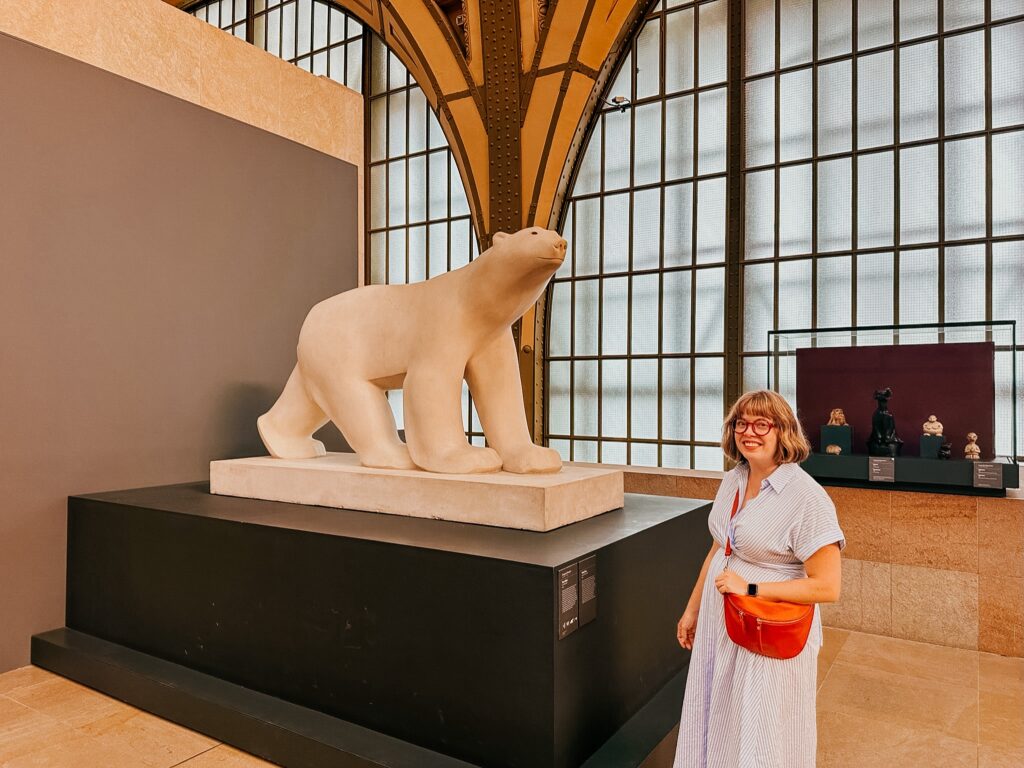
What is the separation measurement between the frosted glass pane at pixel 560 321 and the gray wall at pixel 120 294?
2493 mm

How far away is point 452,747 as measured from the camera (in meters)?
2.24

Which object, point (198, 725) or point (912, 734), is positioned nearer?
point (198, 725)

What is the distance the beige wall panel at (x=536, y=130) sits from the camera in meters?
6.35

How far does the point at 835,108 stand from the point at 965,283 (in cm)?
157

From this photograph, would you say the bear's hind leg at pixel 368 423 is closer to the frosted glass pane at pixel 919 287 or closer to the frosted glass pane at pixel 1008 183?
the frosted glass pane at pixel 919 287

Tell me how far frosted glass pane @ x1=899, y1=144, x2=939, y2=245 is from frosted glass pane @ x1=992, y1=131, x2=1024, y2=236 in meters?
0.33

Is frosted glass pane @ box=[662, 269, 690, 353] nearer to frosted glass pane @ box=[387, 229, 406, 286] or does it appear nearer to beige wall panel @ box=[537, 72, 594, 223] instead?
beige wall panel @ box=[537, 72, 594, 223]

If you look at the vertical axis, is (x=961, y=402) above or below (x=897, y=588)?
above

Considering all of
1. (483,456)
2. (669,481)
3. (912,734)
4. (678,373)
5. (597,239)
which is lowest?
(912,734)

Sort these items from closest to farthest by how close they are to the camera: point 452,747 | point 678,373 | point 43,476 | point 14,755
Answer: point 452,747
point 14,755
point 43,476
point 678,373

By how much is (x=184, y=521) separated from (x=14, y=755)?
953 millimetres

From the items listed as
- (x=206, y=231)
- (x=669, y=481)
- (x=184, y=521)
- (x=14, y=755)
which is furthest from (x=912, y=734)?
(x=206, y=231)

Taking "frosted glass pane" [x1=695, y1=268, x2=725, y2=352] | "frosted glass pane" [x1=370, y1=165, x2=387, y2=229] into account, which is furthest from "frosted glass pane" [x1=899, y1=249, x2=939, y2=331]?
"frosted glass pane" [x1=370, y1=165, x2=387, y2=229]

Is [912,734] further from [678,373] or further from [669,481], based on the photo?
[678,373]
